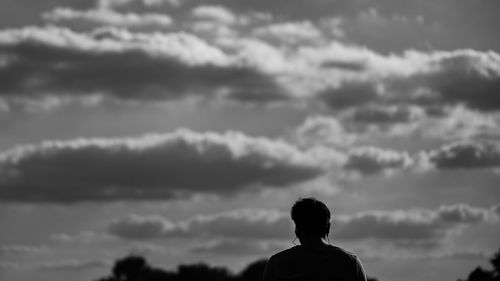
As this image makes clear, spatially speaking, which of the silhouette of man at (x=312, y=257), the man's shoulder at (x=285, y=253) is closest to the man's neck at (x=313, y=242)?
the silhouette of man at (x=312, y=257)

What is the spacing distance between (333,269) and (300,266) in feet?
1.25

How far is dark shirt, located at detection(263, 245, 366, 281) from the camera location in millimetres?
12188

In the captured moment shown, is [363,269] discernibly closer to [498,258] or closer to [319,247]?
[319,247]

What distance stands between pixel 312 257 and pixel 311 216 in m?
0.47

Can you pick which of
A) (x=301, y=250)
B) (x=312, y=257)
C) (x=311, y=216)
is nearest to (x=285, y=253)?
(x=301, y=250)

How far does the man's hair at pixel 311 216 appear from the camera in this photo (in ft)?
40.7

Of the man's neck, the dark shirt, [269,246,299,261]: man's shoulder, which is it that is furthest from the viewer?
the man's neck

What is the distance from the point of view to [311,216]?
1239 cm

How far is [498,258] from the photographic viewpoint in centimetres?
8462

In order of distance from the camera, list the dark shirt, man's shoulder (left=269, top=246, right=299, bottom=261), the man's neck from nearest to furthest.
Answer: the dark shirt → man's shoulder (left=269, top=246, right=299, bottom=261) → the man's neck

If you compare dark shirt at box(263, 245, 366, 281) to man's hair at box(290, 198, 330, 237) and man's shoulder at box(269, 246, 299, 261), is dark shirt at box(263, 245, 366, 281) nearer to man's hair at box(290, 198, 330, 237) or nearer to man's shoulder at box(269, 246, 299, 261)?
man's shoulder at box(269, 246, 299, 261)

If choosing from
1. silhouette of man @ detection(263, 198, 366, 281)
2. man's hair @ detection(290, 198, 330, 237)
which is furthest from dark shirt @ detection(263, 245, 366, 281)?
man's hair @ detection(290, 198, 330, 237)

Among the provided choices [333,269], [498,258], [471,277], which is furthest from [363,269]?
[498,258]

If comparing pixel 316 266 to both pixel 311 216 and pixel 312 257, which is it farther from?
pixel 311 216
